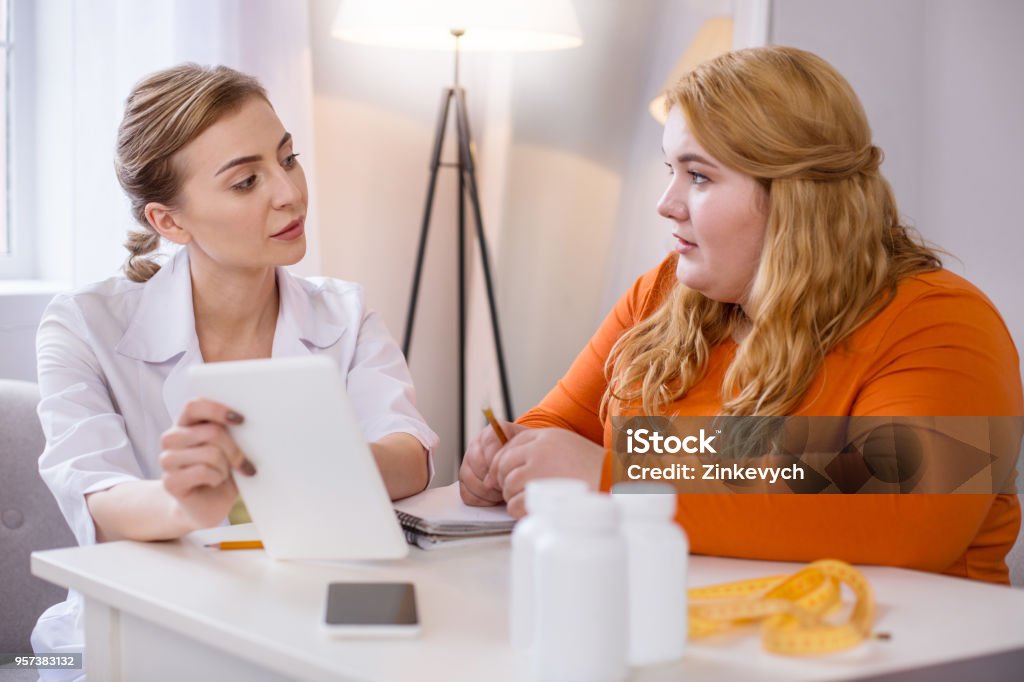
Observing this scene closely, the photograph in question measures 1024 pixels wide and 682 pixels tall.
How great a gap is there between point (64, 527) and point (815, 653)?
1.32 metres

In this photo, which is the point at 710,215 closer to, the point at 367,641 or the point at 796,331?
the point at 796,331

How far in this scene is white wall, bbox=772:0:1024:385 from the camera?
2.54m

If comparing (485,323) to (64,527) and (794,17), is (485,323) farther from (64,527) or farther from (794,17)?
(64,527)

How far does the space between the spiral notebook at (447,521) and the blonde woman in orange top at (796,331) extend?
0.03 m

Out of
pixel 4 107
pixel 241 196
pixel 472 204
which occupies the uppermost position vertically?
pixel 4 107

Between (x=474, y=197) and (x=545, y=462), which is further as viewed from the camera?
(x=474, y=197)

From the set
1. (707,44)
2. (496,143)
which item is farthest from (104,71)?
(707,44)

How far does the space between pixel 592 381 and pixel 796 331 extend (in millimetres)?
404

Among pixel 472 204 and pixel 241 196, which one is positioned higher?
pixel 241 196

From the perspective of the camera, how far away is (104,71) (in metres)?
2.46

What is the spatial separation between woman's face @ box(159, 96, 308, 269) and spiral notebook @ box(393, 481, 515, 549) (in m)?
0.47

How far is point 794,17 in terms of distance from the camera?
111 inches

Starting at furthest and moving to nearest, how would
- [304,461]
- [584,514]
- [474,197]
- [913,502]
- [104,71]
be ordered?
1. [474,197]
2. [104,71]
3. [913,502]
4. [304,461]
5. [584,514]

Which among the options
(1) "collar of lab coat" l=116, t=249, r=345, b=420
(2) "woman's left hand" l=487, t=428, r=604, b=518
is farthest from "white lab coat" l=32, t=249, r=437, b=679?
(2) "woman's left hand" l=487, t=428, r=604, b=518
